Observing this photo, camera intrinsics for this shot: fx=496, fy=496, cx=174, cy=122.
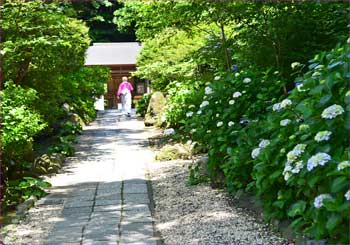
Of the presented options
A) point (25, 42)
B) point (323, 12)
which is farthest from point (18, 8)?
point (323, 12)

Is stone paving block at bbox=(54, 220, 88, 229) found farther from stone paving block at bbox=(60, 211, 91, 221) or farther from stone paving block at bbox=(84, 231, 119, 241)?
stone paving block at bbox=(84, 231, 119, 241)

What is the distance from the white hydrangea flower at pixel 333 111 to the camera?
3170mm

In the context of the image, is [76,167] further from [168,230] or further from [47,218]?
[168,230]

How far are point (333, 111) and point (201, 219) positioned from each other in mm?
1890

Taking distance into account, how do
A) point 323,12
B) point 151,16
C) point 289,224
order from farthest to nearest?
1. point 151,16
2. point 323,12
3. point 289,224

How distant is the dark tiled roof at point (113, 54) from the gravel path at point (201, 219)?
24185mm

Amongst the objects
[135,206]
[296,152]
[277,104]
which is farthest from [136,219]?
[296,152]

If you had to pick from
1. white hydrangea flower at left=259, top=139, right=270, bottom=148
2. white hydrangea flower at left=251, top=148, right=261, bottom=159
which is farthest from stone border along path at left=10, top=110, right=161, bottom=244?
A: white hydrangea flower at left=259, top=139, right=270, bottom=148

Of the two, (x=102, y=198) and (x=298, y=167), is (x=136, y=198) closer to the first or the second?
(x=102, y=198)

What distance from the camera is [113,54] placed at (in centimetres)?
3077

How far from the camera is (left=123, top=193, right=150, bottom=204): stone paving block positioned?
5.60 m

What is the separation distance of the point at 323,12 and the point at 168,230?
153 inches

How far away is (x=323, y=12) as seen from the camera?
263 inches

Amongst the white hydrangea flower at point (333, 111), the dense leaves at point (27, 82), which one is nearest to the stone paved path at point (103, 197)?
the dense leaves at point (27, 82)
